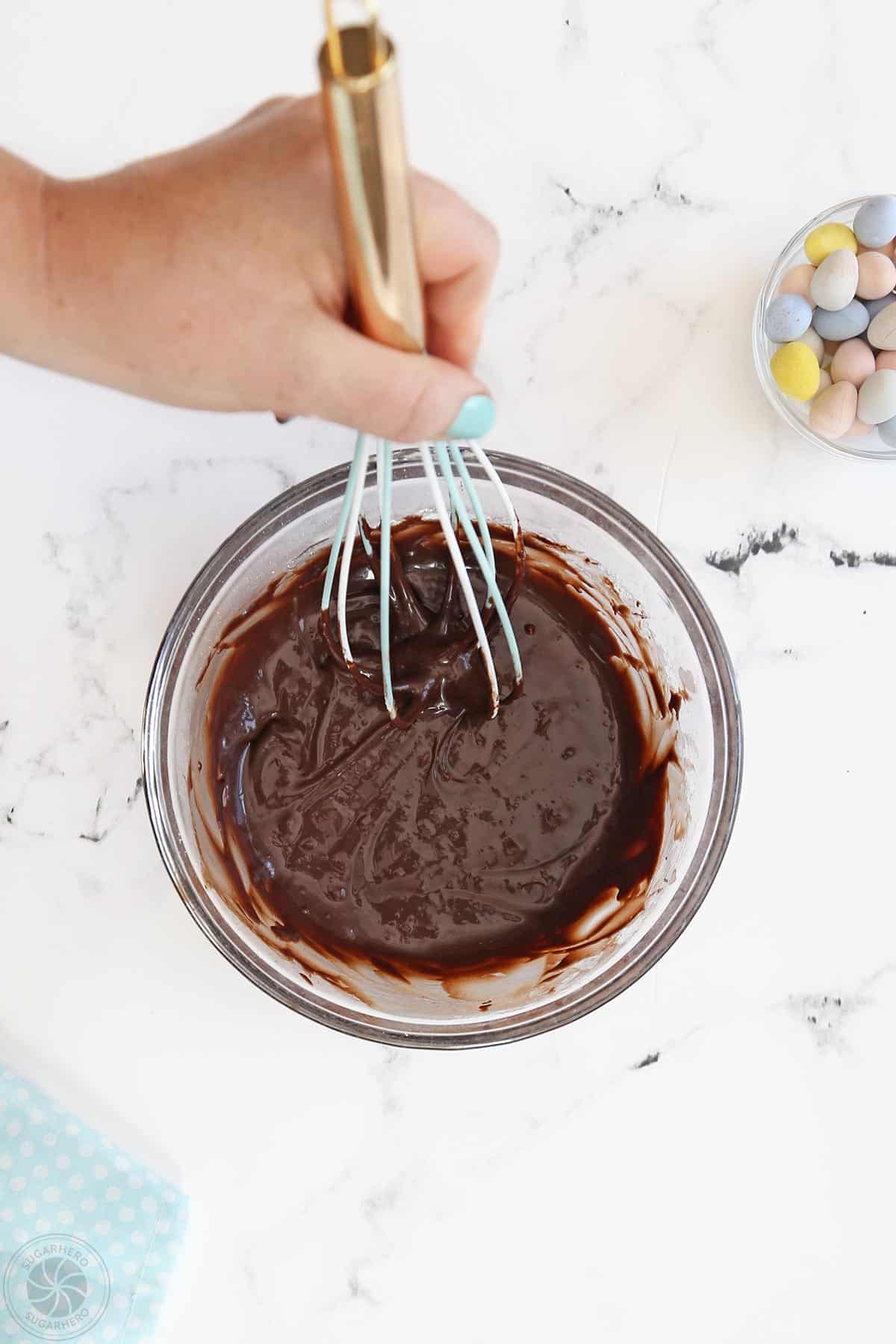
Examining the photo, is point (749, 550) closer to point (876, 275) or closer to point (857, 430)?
point (857, 430)

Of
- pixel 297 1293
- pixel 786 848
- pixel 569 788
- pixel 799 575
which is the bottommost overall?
pixel 297 1293

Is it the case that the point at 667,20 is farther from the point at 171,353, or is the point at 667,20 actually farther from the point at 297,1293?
the point at 297,1293

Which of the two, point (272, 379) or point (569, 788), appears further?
point (569, 788)

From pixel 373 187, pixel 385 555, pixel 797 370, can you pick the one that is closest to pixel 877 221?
pixel 797 370

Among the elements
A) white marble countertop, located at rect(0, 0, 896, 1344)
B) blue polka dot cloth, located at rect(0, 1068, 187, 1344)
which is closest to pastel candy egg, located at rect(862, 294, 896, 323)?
white marble countertop, located at rect(0, 0, 896, 1344)

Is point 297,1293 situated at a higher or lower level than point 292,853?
lower

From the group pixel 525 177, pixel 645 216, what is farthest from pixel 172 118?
pixel 645 216
